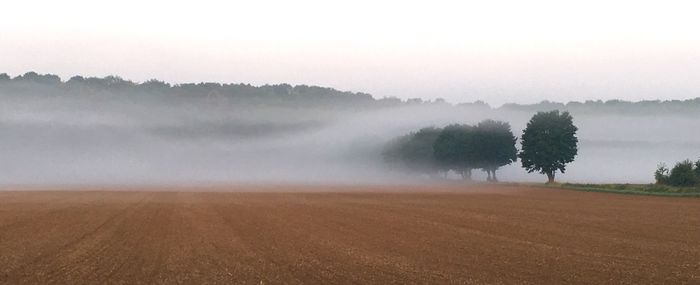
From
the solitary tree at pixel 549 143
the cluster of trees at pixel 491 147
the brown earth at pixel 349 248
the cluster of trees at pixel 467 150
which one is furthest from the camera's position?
the cluster of trees at pixel 467 150

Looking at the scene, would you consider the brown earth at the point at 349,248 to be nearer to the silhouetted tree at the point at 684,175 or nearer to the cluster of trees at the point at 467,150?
the silhouetted tree at the point at 684,175

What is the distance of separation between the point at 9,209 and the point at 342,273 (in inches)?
1478

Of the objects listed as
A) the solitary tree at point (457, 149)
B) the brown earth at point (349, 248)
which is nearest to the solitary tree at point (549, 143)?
the solitary tree at point (457, 149)

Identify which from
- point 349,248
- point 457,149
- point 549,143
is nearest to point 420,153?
point 457,149

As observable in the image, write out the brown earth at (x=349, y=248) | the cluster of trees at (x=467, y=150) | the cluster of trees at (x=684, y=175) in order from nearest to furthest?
the brown earth at (x=349, y=248)
the cluster of trees at (x=684, y=175)
the cluster of trees at (x=467, y=150)

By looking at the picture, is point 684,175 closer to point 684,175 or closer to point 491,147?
point 684,175

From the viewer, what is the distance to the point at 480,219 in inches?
1542

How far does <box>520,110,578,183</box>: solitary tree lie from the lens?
11256 centimetres

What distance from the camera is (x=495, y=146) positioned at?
140 m

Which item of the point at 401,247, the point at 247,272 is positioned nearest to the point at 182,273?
the point at 247,272

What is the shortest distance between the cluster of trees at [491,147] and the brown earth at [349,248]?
72000mm

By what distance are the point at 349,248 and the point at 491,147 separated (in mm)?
119121

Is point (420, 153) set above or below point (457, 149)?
above

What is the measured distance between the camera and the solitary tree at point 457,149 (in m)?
145
